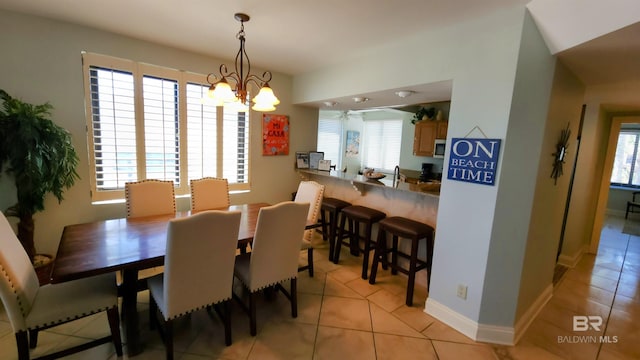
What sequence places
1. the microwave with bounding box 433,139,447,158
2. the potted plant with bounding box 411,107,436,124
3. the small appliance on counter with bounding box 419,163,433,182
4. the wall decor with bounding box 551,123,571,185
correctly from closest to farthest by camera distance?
the wall decor with bounding box 551,123,571,185, the microwave with bounding box 433,139,447,158, the potted plant with bounding box 411,107,436,124, the small appliance on counter with bounding box 419,163,433,182

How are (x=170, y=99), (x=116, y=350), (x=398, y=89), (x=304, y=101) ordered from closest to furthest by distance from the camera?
(x=116, y=350) → (x=398, y=89) → (x=170, y=99) → (x=304, y=101)

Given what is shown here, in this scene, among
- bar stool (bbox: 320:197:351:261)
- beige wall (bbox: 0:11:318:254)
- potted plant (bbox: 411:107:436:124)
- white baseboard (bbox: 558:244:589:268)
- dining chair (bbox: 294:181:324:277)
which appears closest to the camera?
beige wall (bbox: 0:11:318:254)

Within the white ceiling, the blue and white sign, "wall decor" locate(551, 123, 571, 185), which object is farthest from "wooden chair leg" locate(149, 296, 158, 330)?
"wall decor" locate(551, 123, 571, 185)

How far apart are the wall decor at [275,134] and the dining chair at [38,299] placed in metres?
2.54

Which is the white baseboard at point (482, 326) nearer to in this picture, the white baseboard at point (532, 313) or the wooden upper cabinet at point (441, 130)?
the white baseboard at point (532, 313)

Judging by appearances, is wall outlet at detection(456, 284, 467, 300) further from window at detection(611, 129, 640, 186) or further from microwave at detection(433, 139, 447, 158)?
window at detection(611, 129, 640, 186)

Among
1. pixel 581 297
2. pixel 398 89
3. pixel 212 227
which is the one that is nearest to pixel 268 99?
pixel 212 227

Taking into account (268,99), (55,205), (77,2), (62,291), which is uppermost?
(77,2)

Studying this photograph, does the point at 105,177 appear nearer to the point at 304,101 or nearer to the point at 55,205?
the point at 55,205

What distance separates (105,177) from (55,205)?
482 millimetres

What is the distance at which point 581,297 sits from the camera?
2.80 meters

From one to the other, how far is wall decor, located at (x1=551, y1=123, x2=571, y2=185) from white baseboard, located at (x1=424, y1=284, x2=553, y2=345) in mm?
1168

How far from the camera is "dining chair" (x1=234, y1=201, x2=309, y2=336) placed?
1911 mm

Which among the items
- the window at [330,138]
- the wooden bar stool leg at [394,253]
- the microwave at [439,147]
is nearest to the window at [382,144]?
the window at [330,138]
